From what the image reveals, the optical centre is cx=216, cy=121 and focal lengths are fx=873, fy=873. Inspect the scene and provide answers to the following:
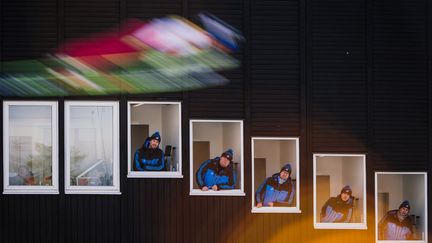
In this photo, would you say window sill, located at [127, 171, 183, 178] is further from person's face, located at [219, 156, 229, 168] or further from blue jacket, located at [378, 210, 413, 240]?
blue jacket, located at [378, 210, 413, 240]

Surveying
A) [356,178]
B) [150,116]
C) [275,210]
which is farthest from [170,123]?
[356,178]

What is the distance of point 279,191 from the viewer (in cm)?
1619

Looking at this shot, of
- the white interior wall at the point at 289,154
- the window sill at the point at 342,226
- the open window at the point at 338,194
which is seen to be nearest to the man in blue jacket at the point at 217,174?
the white interior wall at the point at 289,154

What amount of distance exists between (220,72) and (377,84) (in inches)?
116

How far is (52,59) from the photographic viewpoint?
51.6 feet

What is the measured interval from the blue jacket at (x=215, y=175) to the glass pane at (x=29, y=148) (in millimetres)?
2753

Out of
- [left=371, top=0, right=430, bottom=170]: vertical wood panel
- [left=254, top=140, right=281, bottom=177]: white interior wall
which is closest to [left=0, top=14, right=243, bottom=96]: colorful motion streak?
[left=254, top=140, right=281, bottom=177]: white interior wall

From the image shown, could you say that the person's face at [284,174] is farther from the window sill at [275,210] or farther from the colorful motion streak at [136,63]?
the colorful motion streak at [136,63]

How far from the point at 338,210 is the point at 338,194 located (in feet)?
0.98

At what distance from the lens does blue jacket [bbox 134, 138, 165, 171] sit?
1591cm

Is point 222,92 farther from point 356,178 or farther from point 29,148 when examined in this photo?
point 29,148

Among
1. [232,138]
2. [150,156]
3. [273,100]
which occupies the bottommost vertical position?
[150,156]

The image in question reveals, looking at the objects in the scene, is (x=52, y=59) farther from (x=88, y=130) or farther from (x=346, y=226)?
(x=346, y=226)

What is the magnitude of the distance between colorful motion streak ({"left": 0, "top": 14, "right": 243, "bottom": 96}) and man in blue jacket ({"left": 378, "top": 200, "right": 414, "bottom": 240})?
160 inches
